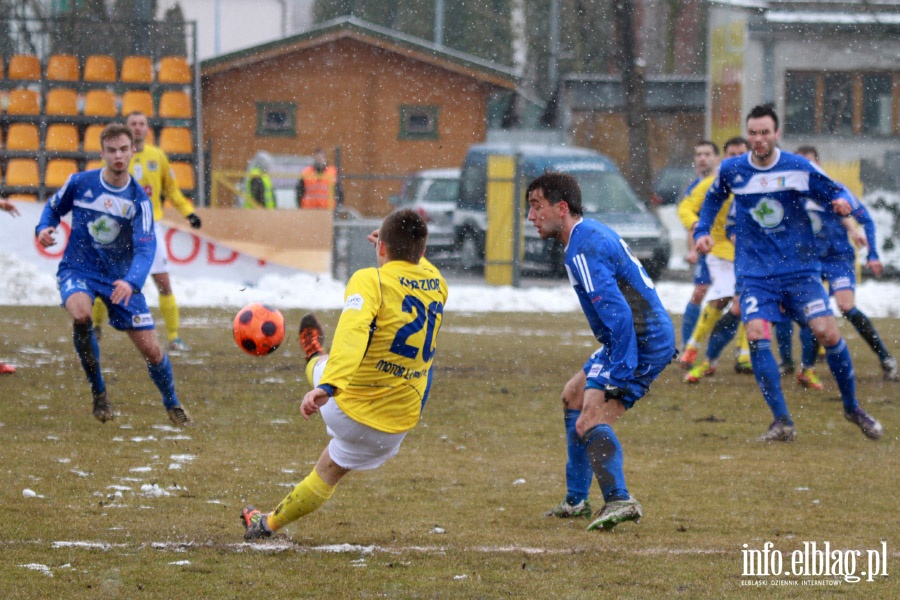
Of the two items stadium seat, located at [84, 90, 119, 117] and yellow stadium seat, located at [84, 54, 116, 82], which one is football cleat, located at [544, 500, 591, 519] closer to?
stadium seat, located at [84, 90, 119, 117]

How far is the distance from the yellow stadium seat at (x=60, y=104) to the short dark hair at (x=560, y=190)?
20867 mm

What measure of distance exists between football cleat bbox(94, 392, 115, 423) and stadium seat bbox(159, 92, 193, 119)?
686 inches

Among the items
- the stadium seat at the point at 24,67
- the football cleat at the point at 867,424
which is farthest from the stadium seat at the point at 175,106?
the football cleat at the point at 867,424

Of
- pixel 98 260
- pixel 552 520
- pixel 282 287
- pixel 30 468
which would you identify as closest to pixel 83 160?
pixel 282 287

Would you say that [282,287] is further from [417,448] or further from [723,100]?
[723,100]

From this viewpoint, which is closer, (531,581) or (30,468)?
(531,581)

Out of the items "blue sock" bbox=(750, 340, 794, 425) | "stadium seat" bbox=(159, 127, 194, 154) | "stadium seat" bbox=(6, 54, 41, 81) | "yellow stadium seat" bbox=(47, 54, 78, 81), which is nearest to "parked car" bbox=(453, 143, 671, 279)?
"stadium seat" bbox=(159, 127, 194, 154)

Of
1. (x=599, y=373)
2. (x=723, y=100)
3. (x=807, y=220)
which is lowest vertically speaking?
(x=599, y=373)

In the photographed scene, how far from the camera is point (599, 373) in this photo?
19.5 ft

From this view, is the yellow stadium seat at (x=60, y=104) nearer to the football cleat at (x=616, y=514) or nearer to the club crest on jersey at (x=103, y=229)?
the club crest on jersey at (x=103, y=229)

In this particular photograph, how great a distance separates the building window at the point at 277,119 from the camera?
32688 millimetres

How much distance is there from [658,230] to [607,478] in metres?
16.9

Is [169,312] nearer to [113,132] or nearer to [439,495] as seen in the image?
[113,132]

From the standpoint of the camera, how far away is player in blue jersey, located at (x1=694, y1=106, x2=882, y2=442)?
8234 mm
